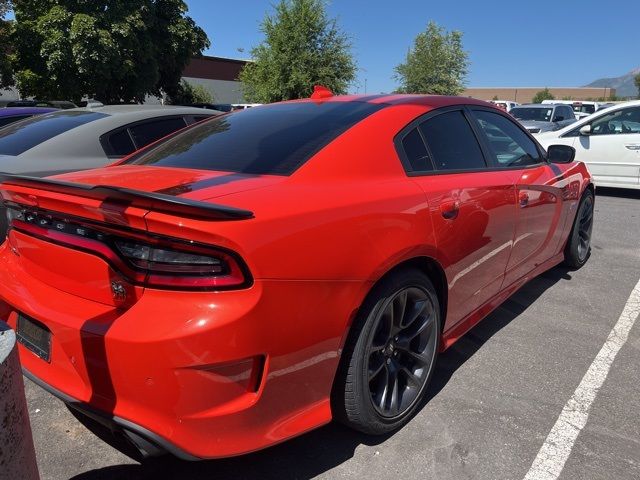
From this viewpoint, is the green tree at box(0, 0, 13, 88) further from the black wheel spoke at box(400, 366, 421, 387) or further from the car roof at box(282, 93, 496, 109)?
the black wheel spoke at box(400, 366, 421, 387)

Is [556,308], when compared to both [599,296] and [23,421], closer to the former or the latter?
[599,296]

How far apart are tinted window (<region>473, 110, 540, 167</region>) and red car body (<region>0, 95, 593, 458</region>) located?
1.08 meters

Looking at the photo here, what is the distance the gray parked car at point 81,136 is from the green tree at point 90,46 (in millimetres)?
16785

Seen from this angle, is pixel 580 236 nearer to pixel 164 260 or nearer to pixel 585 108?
pixel 164 260

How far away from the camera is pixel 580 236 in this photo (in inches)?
195

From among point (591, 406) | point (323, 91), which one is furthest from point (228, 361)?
point (323, 91)

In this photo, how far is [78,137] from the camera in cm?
496

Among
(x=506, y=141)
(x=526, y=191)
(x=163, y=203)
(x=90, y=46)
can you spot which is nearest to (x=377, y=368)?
(x=163, y=203)

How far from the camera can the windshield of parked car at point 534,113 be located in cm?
1561

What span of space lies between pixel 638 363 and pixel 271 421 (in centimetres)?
252

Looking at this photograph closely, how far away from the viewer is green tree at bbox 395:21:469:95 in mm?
37750

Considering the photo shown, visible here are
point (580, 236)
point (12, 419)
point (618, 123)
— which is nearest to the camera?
point (12, 419)

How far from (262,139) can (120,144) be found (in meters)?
3.05

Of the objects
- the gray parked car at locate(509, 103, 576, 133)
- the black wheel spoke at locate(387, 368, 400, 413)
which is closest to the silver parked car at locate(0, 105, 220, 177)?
the black wheel spoke at locate(387, 368, 400, 413)
